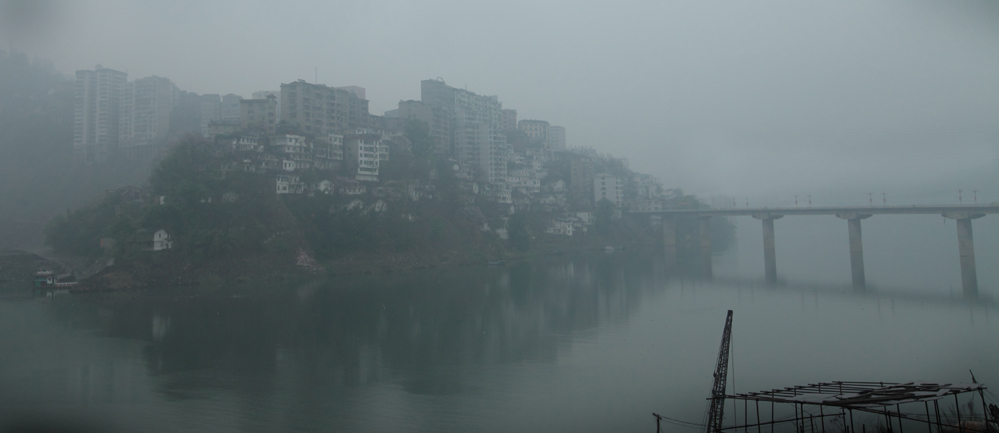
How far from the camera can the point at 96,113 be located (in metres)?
33.7

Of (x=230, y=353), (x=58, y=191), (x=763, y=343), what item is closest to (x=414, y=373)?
(x=230, y=353)

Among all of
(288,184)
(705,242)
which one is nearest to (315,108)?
(288,184)

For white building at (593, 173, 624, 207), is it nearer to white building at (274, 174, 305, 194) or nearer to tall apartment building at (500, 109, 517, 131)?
tall apartment building at (500, 109, 517, 131)

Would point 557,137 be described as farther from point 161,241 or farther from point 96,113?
point 161,241

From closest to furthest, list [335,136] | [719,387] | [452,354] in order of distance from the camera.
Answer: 1. [719,387]
2. [452,354]
3. [335,136]

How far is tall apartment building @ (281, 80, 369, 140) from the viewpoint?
1125 inches

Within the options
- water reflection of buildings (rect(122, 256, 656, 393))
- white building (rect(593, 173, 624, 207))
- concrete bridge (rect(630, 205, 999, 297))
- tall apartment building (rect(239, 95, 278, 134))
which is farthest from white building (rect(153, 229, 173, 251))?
white building (rect(593, 173, 624, 207))

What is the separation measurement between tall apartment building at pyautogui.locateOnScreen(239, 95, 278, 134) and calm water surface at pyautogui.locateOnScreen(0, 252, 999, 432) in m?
13.4

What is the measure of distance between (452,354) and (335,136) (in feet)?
65.5

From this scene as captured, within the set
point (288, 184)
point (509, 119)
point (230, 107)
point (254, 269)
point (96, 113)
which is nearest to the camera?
point (254, 269)

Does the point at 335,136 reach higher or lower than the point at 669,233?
higher

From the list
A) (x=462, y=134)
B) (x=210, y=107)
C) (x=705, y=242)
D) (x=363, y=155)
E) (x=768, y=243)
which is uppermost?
(x=210, y=107)

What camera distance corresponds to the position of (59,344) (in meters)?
10.8

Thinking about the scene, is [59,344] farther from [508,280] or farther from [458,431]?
[508,280]
